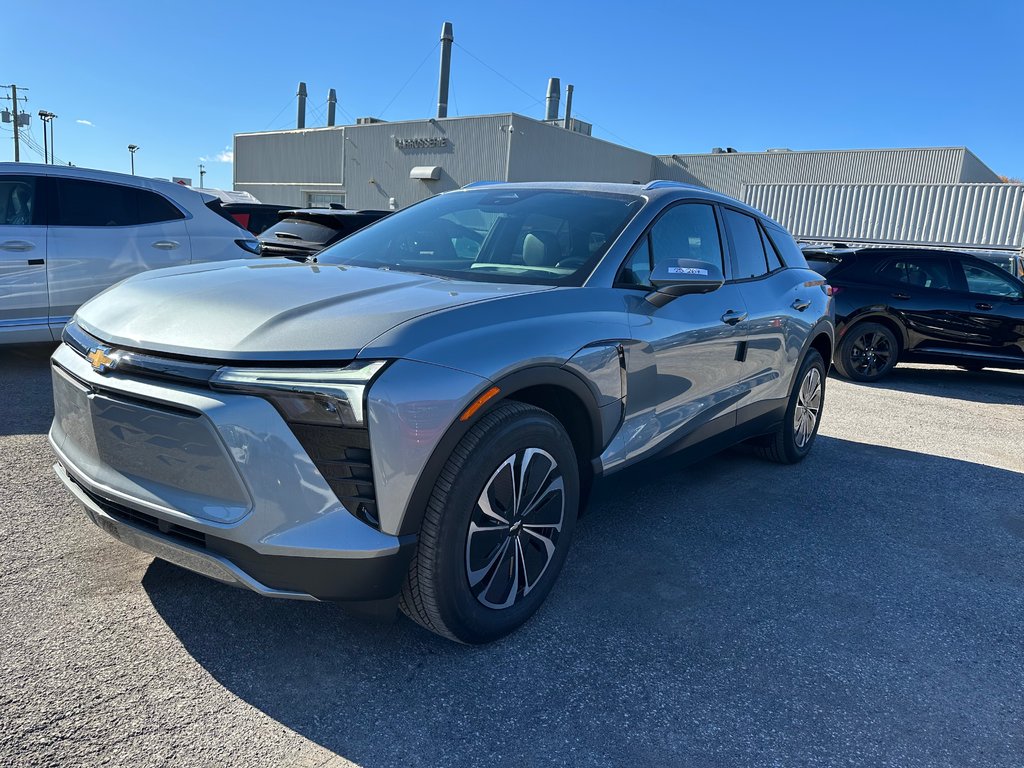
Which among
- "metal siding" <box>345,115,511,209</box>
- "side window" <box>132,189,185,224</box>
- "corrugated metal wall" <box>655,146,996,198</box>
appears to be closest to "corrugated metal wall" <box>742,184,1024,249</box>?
"corrugated metal wall" <box>655,146,996,198</box>

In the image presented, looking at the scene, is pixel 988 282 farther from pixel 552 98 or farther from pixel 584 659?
pixel 552 98

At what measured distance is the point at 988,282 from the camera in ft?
30.3

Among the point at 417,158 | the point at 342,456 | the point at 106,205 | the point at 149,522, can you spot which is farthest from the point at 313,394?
the point at 417,158

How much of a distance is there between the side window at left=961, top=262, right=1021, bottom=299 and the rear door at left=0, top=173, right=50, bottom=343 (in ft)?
32.1

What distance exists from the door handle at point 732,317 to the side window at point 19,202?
5.59 metres

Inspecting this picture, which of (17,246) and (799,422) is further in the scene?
(17,246)

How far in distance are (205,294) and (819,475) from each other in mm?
4071

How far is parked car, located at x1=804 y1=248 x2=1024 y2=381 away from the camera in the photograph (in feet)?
29.7

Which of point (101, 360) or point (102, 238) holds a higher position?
point (102, 238)

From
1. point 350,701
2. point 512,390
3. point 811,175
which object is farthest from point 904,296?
point 811,175

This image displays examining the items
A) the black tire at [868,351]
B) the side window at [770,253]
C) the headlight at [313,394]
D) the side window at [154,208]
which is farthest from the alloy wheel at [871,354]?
the headlight at [313,394]

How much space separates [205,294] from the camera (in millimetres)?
2629

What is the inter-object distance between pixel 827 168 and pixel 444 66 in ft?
59.2

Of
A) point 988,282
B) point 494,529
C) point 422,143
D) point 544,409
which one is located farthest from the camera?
point 422,143
